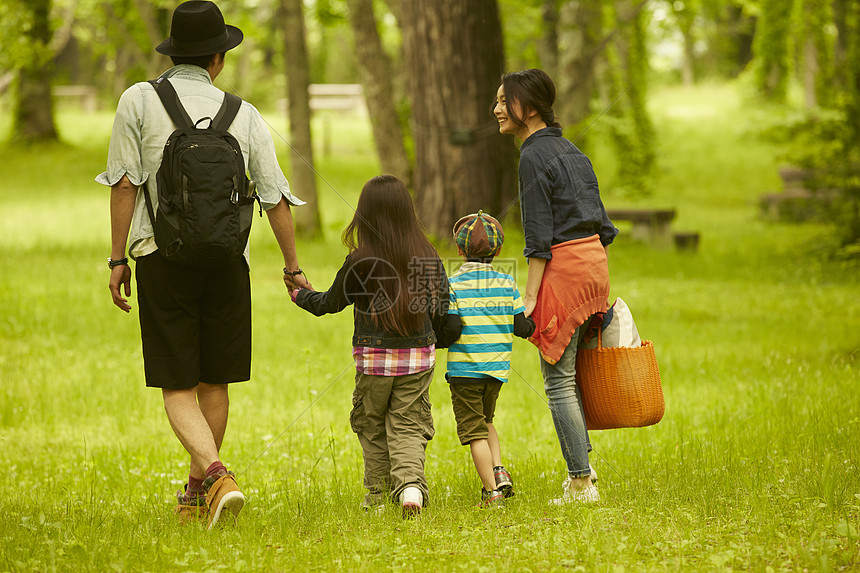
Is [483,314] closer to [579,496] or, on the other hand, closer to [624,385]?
[624,385]

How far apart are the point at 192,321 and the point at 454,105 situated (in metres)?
8.05

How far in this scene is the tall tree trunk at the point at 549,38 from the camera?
18.7 m

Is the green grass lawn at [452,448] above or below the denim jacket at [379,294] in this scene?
below

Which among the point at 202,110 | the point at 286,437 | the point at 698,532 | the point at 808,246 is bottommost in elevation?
the point at 808,246

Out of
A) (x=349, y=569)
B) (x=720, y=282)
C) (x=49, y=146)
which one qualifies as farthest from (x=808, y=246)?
(x=49, y=146)

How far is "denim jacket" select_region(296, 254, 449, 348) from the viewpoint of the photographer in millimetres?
4133

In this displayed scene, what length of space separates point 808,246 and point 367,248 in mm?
12422

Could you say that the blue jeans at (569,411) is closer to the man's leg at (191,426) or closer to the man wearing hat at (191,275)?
the man wearing hat at (191,275)

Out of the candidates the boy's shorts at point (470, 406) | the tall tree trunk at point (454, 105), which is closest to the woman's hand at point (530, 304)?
the boy's shorts at point (470, 406)

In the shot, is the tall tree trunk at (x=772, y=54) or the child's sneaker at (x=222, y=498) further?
the tall tree trunk at (x=772, y=54)

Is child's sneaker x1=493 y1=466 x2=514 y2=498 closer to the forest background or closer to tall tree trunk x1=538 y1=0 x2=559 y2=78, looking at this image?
the forest background

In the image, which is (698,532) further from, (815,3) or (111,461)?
(815,3)

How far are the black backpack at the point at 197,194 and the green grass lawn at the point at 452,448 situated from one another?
1.16 m

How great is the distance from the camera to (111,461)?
571 cm
